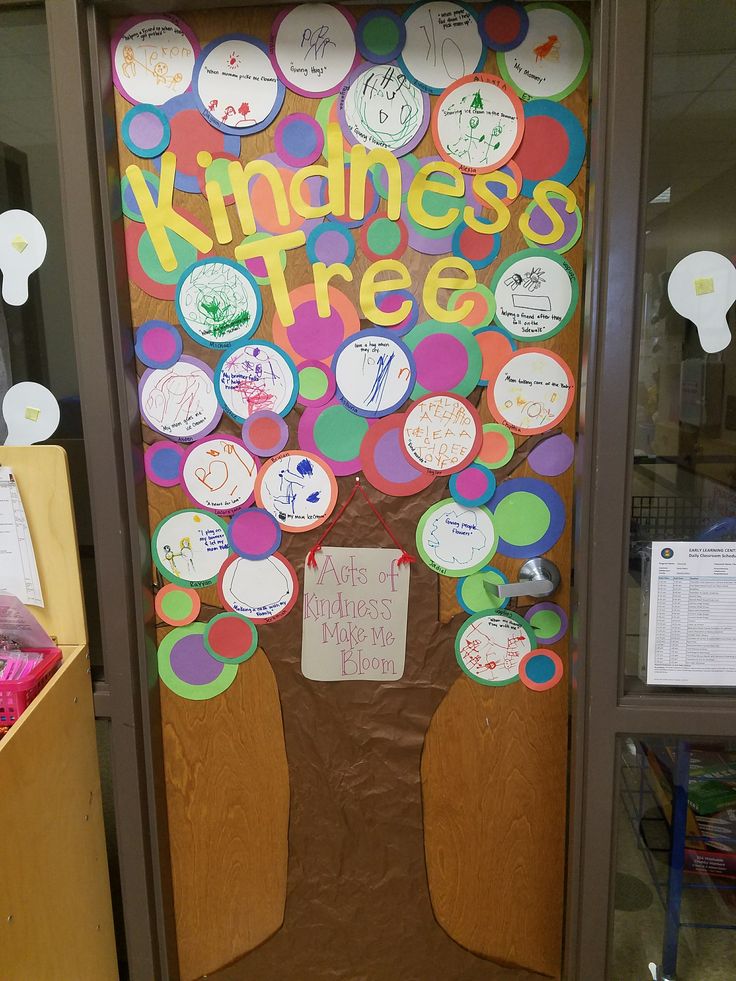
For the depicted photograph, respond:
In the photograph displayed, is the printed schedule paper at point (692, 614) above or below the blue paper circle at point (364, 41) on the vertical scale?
below

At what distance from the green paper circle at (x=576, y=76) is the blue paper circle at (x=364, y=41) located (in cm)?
18

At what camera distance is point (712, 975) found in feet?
4.69

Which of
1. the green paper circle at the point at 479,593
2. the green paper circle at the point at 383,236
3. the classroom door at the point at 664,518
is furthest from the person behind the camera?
the green paper circle at the point at 479,593

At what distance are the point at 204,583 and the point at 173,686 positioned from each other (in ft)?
0.78

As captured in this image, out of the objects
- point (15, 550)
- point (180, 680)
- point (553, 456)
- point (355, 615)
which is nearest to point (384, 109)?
point (553, 456)

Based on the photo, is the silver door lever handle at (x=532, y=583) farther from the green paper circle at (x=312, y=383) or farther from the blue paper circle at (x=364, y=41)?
the blue paper circle at (x=364, y=41)

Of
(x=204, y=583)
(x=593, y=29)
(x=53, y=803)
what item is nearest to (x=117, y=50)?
(x=593, y=29)

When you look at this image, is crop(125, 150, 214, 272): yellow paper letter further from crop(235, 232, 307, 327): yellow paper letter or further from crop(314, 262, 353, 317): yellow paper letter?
crop(314, 262, 353, 317): yellow paper letter

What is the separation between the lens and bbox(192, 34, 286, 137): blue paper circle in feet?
3.93

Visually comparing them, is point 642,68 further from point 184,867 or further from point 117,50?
point 184,867

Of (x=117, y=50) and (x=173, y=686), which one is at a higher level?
(x=117, y=50)

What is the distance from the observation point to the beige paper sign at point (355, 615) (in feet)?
4.45

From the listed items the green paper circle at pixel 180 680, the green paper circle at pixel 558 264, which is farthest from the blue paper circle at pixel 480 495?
the green paper circle at pixel 180 680

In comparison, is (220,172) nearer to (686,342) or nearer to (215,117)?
(215,117)
